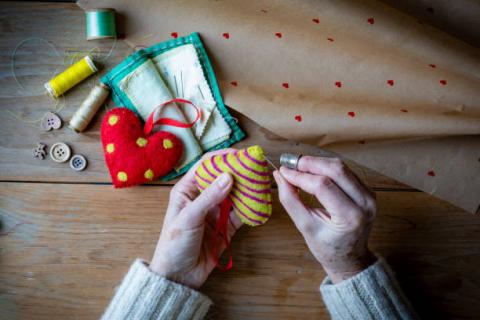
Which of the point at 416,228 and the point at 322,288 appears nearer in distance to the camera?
the point at 322,288

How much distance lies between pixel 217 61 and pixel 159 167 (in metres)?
0.34

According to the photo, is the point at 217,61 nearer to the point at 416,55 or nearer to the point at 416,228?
the point at 416,55

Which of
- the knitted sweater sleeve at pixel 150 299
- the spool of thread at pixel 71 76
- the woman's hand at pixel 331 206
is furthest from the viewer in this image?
the spool of thread at pixel 71 76

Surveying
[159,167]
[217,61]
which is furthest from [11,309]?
[217,61]

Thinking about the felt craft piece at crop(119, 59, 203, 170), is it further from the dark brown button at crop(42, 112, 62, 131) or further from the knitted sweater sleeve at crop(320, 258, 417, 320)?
the knitted sweater sleeve at crop(320, 258, 417, 320)

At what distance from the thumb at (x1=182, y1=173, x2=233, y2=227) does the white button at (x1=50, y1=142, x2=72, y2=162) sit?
0.41 meters

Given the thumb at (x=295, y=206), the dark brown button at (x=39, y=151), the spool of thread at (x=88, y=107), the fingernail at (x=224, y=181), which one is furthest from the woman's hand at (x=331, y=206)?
the dark brown button at (x=39, y=151)

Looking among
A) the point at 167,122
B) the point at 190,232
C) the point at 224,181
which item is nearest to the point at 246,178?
the point at 224,181

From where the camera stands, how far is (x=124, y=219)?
119 centimetres

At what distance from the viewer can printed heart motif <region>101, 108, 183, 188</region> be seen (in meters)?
1.12

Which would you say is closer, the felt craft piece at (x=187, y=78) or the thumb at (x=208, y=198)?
the thumb at (x=208, y=198)

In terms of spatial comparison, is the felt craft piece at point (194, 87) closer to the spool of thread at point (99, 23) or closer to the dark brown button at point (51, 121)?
the spool of thread at point (99, 23)

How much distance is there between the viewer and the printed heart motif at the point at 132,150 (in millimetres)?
1121

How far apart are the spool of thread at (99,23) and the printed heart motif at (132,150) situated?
20 cm
